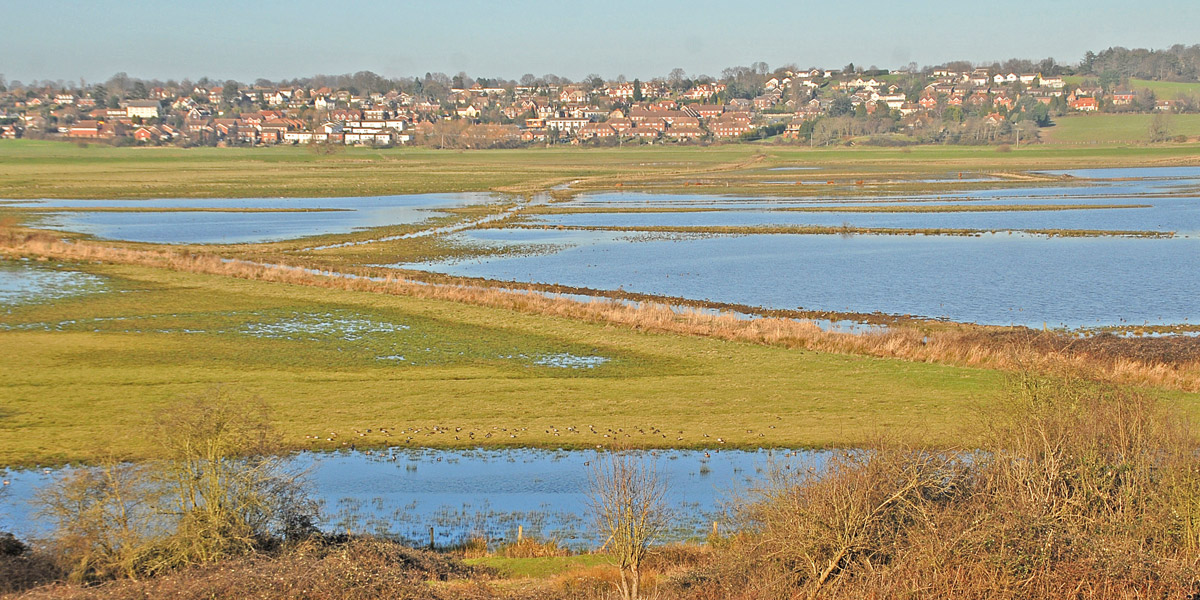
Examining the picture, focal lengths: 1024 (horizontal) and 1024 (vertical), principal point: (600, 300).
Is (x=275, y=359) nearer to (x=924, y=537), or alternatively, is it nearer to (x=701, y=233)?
(x=924, y=537)

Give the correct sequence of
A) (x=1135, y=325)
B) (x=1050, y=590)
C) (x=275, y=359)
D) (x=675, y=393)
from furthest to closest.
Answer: (x=1135, y=325)
(x=275, y=359)
(x=675, y=393)
(x=1050, y=590)

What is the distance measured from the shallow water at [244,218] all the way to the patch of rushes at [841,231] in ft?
43.5

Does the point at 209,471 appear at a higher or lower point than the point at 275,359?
higher

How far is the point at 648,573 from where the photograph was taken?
16.8 m

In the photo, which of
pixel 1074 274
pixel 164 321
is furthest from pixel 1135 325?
pixel 164 321

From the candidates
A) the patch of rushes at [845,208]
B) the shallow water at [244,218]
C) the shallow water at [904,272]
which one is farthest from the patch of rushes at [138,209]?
the shallow water at [904,272]

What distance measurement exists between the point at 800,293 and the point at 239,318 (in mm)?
25038

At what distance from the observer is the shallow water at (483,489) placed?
20203 mm

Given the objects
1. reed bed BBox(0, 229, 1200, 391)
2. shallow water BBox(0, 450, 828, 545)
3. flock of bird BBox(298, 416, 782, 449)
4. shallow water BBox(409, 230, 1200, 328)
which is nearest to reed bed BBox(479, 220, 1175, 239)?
shallow water BBox(409, 230, 1200, 328)

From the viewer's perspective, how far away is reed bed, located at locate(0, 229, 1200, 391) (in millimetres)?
30578

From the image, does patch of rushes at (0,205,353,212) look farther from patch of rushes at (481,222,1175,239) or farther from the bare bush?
the bare bush

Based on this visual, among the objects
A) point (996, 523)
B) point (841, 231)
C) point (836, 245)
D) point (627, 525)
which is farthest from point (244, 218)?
point (996, 523)

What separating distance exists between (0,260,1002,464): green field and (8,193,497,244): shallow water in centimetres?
2962

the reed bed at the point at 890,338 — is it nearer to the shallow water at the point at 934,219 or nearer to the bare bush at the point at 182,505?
the bare bush at the point at 182,505
